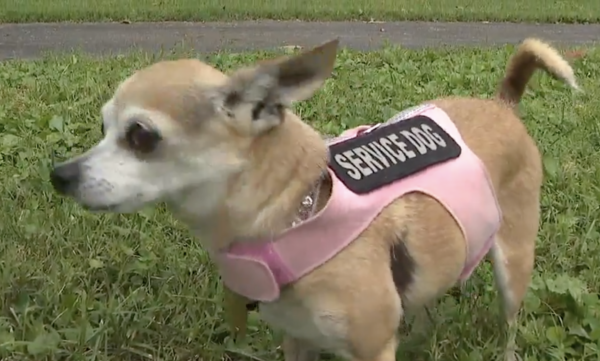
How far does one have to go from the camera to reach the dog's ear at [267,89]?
2.39m

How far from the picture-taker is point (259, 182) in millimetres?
2508

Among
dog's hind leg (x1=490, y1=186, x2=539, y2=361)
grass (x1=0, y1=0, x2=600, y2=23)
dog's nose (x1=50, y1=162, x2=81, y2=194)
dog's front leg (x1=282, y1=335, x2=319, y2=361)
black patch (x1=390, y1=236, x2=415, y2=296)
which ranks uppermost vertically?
dog's nose (x1=50, y1=162, x2=81, y2=194)

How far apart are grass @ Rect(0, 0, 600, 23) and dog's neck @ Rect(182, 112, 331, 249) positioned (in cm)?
1166

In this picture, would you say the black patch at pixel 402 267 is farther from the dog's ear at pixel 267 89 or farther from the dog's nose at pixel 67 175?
the dog's nose at pixel 67 175

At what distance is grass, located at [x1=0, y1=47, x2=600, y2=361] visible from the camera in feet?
10.6

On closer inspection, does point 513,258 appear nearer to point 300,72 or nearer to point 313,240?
point 313,240

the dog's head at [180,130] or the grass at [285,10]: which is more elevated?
the dog's head at [180,130]

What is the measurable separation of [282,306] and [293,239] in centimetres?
24

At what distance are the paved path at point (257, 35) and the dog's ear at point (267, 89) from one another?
831 centimetres

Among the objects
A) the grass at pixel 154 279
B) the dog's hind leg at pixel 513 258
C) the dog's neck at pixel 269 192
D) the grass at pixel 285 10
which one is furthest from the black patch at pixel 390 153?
the grass at pixel 285 10

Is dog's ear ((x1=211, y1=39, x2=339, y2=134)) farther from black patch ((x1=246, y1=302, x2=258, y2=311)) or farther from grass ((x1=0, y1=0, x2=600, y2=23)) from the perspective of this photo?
grass ((x1=0, y1=0, x2=600, y2=23))

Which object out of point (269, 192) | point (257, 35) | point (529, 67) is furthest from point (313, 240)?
point (257, 35)

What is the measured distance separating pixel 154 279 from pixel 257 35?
9.53 meters

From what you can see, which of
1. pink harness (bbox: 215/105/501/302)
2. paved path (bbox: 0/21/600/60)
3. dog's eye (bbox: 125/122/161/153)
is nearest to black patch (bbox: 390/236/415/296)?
pink harness (bbox: 215/105/501/302)
